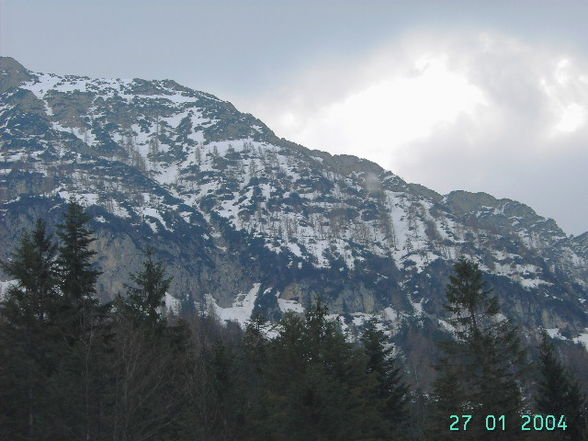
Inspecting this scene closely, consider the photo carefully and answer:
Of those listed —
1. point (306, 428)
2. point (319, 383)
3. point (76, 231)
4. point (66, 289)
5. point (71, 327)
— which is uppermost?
point (76, 231)

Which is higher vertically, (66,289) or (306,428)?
(66,289)

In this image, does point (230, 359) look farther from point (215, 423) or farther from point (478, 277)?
point (478, 277)

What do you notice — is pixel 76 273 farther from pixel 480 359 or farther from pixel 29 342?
pixel 480 359

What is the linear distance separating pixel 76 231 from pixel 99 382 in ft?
56.0

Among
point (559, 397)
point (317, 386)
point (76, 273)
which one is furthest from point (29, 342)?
point (559, 397)

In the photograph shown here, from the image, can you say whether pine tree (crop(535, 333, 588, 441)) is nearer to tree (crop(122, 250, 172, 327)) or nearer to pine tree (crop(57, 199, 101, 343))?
tree (crop(122, 250, 172, 327))

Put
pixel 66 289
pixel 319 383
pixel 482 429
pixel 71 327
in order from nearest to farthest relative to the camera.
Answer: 1. pixel 319 383
2. pixel 482 429
3. pixel 71 327
4. pixel 66 289

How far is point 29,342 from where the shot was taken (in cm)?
2658

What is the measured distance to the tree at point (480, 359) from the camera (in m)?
27.6

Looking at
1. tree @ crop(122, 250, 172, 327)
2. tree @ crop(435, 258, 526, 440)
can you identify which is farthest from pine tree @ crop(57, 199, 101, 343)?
tree @ crop(435, 258, 526, 440)

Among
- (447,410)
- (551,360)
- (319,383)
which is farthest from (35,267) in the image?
(551,360)

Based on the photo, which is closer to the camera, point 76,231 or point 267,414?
point 267,414

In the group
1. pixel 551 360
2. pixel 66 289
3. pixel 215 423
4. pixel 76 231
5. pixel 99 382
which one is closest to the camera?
pixel 99 382

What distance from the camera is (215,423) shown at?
23031mm
